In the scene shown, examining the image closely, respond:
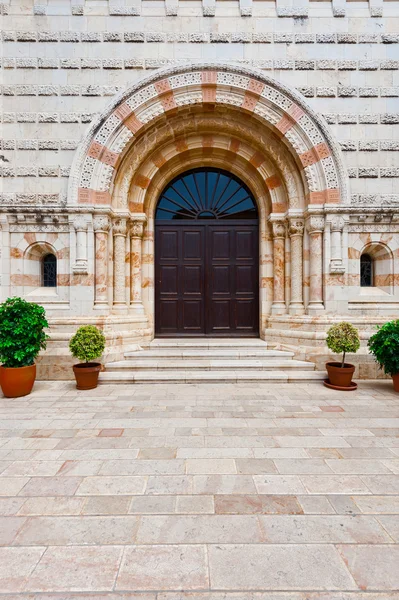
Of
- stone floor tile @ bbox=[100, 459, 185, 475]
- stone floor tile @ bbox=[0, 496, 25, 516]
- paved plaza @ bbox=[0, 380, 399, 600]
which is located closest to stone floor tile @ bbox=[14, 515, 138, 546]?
paved plaza @ bbox=[0, 380, 399, 600]

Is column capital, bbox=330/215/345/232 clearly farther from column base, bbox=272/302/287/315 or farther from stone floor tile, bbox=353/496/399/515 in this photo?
stone floor tile, bbox=353/496/399/515

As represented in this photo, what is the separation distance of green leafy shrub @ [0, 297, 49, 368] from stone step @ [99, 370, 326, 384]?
160cm

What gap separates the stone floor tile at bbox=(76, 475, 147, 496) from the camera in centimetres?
312

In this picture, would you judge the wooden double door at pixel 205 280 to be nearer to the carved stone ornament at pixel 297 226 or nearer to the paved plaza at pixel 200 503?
the carved stone ornament at pixel 297 226

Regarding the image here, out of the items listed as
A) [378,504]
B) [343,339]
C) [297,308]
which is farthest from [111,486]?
[297,308]

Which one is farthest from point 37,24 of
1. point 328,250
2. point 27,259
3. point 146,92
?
point 328,250

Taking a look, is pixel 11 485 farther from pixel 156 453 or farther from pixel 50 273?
pixel 50 273

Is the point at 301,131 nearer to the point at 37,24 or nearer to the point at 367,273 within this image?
the point at 367,273

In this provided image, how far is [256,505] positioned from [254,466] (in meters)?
0.67

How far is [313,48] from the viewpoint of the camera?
7719mm

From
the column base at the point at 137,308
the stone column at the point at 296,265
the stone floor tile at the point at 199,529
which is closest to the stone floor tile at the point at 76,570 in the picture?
the stone floor tile at the point at 199,529

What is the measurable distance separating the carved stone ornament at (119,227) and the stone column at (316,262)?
4837mm

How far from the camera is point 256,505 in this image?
2.92 m

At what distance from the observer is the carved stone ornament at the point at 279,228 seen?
8523mm
